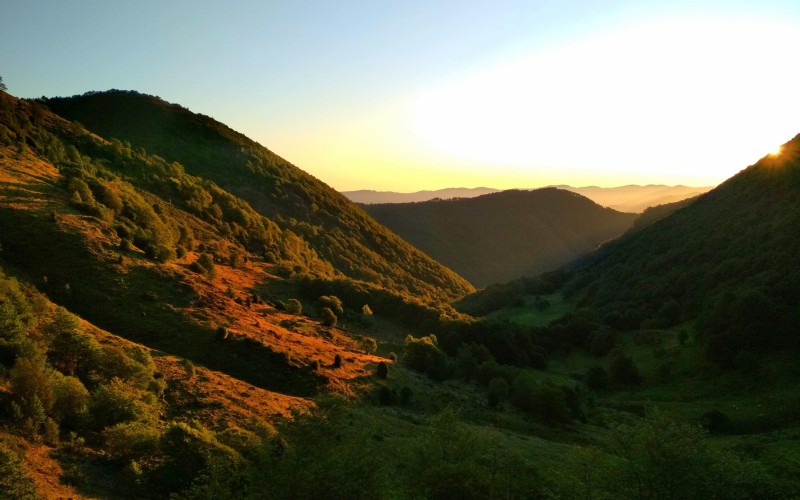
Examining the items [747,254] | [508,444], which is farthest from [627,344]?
[508,444]

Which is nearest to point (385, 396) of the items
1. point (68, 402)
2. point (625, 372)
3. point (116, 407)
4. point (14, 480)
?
point (116, 407)

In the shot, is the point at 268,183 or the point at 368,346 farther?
the point at 268,183

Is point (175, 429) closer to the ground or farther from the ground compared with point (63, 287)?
closer to the ground

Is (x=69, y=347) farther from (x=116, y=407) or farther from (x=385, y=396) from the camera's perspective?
(x=385, y=396)

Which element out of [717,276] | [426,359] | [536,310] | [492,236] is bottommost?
[536,310]

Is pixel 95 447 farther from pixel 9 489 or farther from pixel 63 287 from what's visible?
pixel 63 287

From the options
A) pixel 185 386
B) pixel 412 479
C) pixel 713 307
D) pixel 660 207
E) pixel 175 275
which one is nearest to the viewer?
pixel 412 479

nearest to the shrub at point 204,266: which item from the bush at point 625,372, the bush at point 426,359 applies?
the bush at point 426,359

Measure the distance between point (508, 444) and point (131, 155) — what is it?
61.5 metres

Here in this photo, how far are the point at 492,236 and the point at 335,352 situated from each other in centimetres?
14803

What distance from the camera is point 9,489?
12.7 m

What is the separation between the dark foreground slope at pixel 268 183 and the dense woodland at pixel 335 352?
0.90 metres

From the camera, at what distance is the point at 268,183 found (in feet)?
333

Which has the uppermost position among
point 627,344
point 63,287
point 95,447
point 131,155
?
point 131,155
